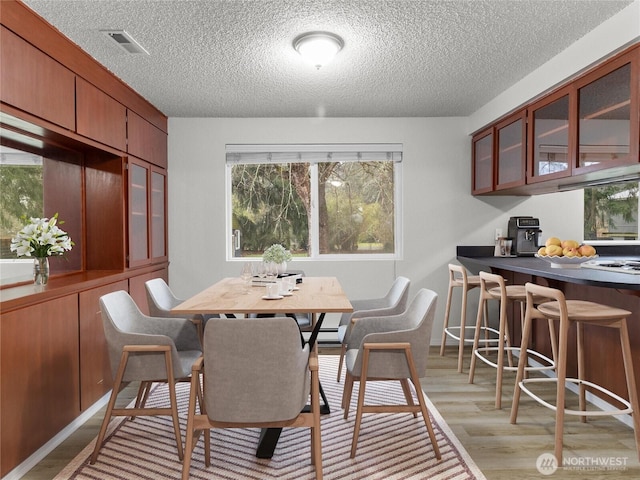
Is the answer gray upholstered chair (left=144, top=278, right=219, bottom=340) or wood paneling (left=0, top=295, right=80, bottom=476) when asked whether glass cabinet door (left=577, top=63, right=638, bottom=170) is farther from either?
wood paneling (left=0, top=295, right=80, bottom=476)

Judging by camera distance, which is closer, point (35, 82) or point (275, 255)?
point (35, 82)

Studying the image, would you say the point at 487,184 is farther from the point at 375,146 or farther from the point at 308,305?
the point at 308,305

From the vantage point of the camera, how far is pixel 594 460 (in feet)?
7.34

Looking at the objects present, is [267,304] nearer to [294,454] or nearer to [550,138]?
[294,454]

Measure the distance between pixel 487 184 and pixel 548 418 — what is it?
2227mm

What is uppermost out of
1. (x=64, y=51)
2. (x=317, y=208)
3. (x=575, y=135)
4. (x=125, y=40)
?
(x=125, y=40)

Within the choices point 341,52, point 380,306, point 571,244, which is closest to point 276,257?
point 380,306

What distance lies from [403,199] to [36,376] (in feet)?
11.6

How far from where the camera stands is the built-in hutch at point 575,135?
7.94 feet

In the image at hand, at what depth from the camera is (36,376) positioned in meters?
2.27

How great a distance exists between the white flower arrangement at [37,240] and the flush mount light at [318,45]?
1.84 m

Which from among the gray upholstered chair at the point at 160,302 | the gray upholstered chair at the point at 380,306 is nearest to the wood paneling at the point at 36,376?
the gray upholstered chair at the point at 160,302

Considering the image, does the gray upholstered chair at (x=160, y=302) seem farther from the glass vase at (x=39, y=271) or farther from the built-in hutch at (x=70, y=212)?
the glass vase at (x=39, y=271)

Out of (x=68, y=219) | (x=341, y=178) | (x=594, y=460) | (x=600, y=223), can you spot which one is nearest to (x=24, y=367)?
(x=68, y=219)
